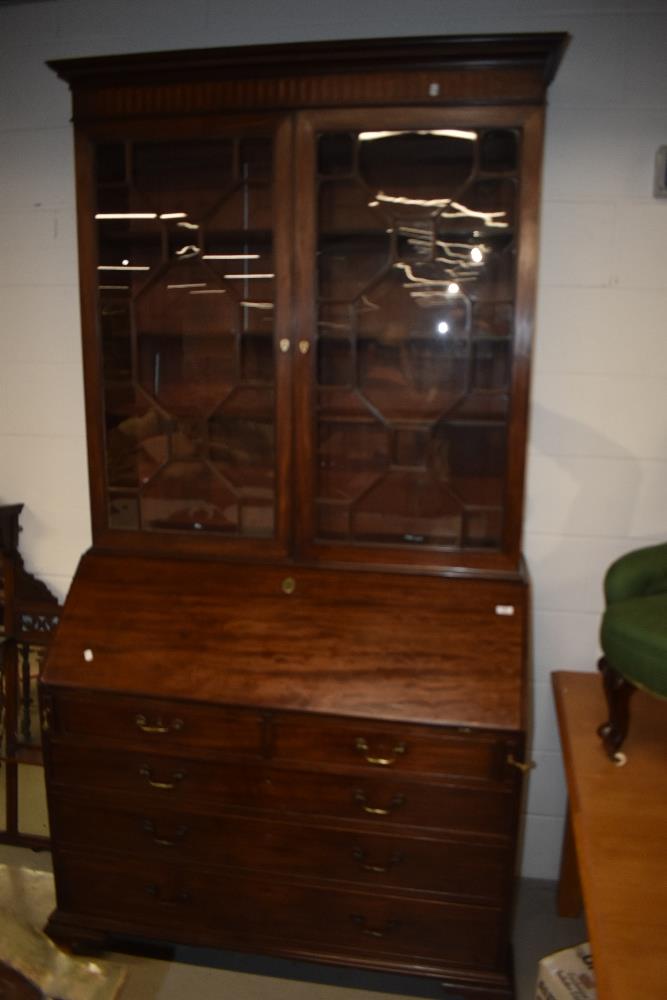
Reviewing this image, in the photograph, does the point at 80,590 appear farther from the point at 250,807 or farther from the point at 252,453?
the point at 250,807

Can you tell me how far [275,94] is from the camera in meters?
1.56

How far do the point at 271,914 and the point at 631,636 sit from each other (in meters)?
1.11

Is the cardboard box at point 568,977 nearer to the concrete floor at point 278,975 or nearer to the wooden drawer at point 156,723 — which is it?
the concrete floor at point 278,975

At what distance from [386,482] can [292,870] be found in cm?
99

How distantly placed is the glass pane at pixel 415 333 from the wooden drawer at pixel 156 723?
0.52 metres

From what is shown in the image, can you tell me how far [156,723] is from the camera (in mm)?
1625

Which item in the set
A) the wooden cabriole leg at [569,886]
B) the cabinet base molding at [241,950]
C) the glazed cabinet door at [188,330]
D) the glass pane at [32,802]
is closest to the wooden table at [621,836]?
the wooden cabriole leg at [569,886]

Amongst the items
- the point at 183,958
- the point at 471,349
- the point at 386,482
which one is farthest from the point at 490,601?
the point at 183,958

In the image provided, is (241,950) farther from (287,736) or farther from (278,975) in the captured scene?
(287,736)

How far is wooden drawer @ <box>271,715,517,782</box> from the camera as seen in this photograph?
148 cm

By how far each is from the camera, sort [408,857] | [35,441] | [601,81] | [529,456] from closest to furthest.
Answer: [408,857]
[601,81]
[529,456]
[35,441]

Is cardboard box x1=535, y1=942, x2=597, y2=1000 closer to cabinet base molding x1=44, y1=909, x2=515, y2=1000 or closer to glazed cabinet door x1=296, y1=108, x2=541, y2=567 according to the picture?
cabinet base molding x1=44, y1=909, x2=515, y2=1000

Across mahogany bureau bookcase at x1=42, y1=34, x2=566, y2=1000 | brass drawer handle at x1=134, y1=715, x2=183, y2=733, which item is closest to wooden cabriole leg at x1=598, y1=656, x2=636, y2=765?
mahogany bureau bookcase at x1=42, y1=34, x2=566, y2=1000

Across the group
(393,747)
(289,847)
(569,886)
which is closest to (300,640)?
(393,747)
